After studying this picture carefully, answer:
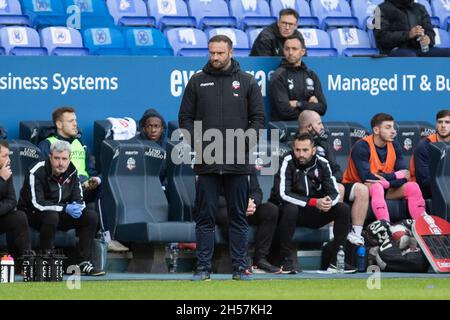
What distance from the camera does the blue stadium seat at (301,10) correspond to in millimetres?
18188

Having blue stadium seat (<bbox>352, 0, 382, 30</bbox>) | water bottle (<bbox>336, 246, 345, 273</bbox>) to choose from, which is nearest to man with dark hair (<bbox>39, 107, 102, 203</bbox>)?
water bottle (<bbox>336, 246, 345, 273</bbox>)

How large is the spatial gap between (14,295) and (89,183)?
3.50 metres

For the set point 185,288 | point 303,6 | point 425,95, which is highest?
point 303,6

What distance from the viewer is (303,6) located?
18.4 metres

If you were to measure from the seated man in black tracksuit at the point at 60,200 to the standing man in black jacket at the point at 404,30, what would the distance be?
5.11 metres

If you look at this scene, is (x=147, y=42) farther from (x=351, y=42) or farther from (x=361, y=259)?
(x=361, y=259)

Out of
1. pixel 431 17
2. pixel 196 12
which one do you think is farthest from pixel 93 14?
pixel 431 17

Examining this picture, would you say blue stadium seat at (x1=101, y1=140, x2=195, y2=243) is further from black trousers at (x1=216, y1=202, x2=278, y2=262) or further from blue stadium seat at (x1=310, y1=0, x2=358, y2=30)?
blue stadium seat at (x1=310, y1=0, x2=358, y2=30)

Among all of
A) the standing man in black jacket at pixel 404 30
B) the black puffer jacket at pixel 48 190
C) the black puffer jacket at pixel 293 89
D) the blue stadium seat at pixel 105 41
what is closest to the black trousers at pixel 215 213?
the black puffer jacket at pixel 48 190

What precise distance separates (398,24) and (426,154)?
2.34 metres

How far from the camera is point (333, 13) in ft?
60.7

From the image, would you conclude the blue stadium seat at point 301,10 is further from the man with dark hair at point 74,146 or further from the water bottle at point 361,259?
the water bottle at point 361,259
